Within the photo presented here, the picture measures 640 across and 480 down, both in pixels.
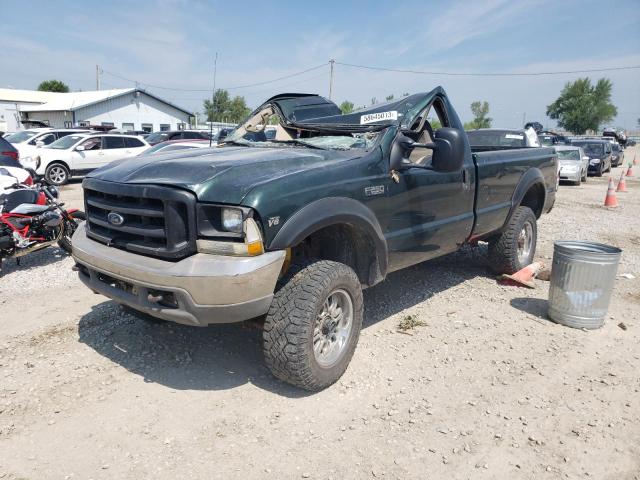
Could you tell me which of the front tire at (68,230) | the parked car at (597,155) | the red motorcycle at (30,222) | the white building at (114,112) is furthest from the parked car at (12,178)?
the white building at (114,112)

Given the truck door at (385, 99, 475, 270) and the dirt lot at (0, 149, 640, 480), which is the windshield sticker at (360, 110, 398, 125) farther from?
the dirt lot at (0, 149, 640, 480)

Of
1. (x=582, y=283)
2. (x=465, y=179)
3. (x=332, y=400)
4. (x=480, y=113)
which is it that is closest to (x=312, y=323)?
(x=332, y=400)

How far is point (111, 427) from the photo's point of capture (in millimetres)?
3055

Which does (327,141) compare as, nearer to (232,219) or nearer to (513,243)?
(232,219)

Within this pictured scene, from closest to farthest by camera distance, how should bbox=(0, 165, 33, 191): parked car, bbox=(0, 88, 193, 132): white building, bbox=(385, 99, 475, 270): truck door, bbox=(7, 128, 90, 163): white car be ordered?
bbox=(385, 99, 475, 270): truck door
bbox=(0, 165, 33, 191): parked car
bbox=(7, 128, 90, 163): white car
bbox=(0, 88, 193, 132): white building

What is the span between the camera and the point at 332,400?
3.42 meters

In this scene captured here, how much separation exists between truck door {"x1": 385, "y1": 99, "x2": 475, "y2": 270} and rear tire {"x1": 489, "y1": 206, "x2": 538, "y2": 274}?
1.12 metres

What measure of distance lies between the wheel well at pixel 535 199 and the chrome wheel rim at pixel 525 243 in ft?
1.33

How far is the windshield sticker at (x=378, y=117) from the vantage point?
13.7 ft

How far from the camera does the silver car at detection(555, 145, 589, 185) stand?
18234 mm

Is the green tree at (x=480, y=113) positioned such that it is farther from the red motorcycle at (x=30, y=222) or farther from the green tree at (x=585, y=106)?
the red motorcycle at (x=30, y=222)

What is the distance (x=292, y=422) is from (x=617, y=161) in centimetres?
3446

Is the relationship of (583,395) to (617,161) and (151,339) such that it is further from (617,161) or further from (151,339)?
(617,161)

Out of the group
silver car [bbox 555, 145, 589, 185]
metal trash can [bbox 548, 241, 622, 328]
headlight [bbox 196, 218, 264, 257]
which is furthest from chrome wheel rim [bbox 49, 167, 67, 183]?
silver car [bbox 555, 145, 589, 185]
